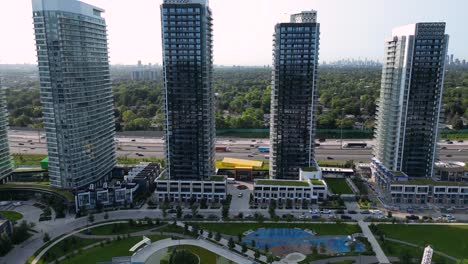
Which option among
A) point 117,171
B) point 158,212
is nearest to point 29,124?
point 117,171

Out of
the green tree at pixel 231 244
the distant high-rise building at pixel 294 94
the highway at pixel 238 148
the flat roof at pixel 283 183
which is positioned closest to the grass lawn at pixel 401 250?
the flat roof at pixel 283 183

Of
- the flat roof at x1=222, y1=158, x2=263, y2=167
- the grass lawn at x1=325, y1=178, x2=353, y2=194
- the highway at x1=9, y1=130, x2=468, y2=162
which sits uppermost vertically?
the flat roof at x1=222, y1=158, x2=263, y2=167

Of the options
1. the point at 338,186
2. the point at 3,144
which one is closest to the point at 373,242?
the point at 338,186

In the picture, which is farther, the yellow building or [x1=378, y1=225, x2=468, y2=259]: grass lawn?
the yellow building

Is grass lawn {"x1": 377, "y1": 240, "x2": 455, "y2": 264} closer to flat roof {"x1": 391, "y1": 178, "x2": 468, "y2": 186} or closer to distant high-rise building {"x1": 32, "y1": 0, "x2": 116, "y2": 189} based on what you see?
flat roof {"x1": 391, "y1": 178, "x2": 468, "y2": 186}

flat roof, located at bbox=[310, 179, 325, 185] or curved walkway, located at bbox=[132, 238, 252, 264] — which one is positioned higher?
flat roof, located at bbox=[310, 179, 325, 185]

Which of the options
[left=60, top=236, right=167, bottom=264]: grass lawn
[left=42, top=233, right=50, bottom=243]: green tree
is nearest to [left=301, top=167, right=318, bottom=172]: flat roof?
[left=60, top=236, right=167, bottom=264]: grass lawn
